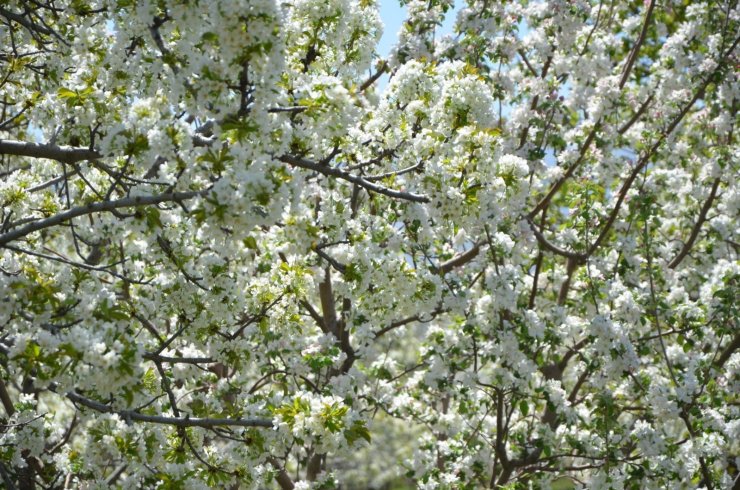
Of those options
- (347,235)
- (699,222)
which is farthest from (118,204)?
(699,222)

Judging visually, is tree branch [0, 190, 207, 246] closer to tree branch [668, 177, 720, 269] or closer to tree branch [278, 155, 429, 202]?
tree branch [278, 155, 429, 202]

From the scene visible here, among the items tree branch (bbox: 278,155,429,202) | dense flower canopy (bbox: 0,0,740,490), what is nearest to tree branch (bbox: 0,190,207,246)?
dense flower canopy (bbox: 0,0,740,490)

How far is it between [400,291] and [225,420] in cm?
142

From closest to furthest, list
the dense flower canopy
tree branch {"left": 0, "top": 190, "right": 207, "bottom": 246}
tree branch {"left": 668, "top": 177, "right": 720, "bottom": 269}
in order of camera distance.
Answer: tree branch {"left": 0, "top": 190, "right": 207, "bottom": 246}, the dense flower canopy, tree branch {"left": 668, "top": 177, "right": 720, "bottom": 269}

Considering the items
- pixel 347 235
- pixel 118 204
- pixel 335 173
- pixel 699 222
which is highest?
pixel 699 222

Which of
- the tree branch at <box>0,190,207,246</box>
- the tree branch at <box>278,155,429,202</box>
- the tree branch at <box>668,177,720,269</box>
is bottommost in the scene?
the tree branch at <box>0,190,207,246</box>

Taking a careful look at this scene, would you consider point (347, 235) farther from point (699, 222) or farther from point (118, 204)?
point (699, 222)

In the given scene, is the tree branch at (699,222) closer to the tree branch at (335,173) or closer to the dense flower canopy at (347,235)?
the dense flower canopy at (347,235)

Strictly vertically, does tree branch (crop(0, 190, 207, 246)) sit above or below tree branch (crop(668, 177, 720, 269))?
below

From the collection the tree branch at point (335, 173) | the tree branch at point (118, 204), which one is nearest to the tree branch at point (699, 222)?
the tree branch at point (335, 173)

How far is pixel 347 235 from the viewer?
17.7ft

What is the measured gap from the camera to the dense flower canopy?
12.2 feet

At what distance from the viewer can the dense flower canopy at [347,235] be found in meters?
3.73

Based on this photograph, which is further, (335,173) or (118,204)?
(335,173)
